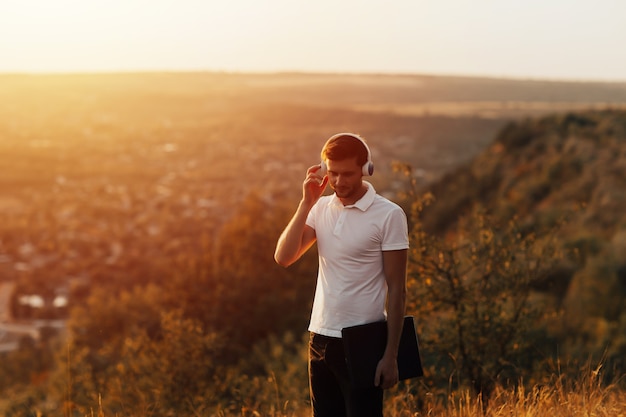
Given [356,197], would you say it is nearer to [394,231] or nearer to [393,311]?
[394,231]

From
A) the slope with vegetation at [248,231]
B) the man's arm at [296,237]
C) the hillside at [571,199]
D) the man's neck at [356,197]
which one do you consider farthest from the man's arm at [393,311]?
the hillside at [571,199]

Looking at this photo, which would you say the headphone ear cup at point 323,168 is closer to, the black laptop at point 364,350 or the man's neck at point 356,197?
the man's neck at point 356,197

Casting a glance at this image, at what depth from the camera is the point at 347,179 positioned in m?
2.71

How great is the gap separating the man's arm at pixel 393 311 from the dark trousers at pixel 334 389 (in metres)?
0.11

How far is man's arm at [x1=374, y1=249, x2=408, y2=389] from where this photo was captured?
2676 mm

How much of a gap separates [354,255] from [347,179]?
29 centimetres

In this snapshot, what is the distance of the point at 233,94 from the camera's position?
10500 centimetres

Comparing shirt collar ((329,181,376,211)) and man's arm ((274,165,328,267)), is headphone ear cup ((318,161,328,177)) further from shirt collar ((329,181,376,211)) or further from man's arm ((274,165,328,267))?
shirt collar ((329,181,376,211))

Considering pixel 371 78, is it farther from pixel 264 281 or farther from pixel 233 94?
pixel 264 281

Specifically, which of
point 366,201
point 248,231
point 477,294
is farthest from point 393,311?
point 248,231

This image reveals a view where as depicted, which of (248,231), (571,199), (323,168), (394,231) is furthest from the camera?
(248,231)

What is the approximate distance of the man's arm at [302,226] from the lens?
283cm

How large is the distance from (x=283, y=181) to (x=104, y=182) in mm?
38606

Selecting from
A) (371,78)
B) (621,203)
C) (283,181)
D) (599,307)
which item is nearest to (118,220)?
(283,181)
